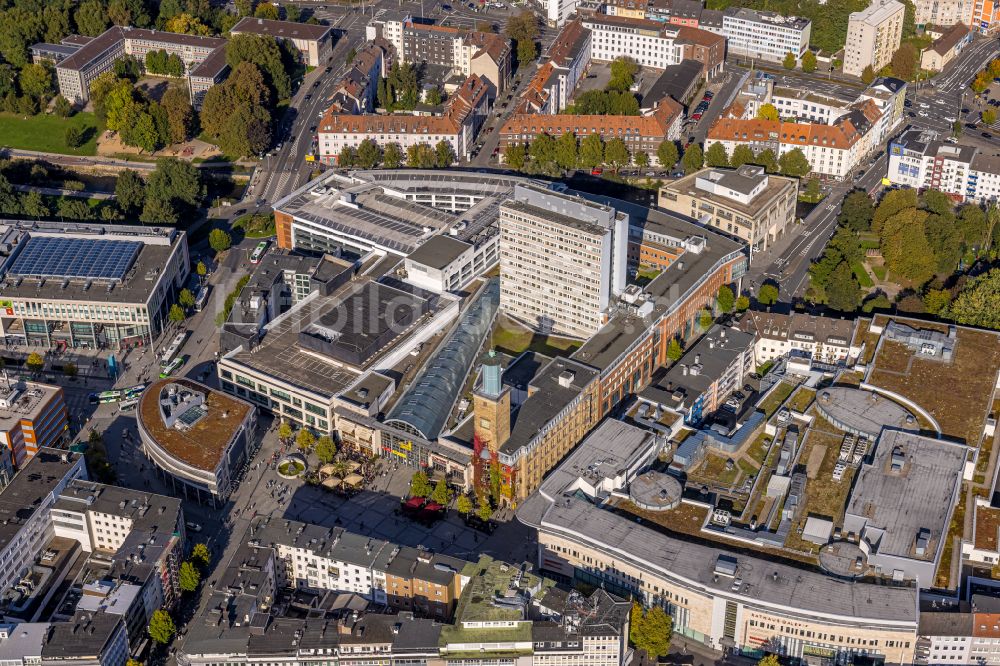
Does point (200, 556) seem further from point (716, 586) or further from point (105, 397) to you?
point (716, 586)

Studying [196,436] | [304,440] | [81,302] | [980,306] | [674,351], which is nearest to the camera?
[196,436]

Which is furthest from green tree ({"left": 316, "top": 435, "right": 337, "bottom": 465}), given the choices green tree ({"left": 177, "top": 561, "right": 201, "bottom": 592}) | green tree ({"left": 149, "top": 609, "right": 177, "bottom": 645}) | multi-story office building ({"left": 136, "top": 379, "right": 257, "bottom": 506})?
green tree ({"left": 149, "top": 609, "right": 177, "bottom": 645})

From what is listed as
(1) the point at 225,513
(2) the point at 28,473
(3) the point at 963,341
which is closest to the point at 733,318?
(3) the point at 963,341

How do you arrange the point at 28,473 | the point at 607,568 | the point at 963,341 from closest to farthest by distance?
the point at 607,568 → the point at 28,473 → the point at 963,341

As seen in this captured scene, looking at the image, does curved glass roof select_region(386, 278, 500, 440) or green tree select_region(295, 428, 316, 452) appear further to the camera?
green tree select_region(295, 428, 316, 452)

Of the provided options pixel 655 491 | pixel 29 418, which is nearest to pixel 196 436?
pixel 29 418

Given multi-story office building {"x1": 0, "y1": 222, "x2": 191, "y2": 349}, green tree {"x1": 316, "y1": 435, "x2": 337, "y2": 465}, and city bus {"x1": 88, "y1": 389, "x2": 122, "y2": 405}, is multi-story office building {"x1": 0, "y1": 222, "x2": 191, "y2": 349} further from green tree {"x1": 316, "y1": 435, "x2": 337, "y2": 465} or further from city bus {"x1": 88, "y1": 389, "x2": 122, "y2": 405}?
green tree {"x1": 316, "y1": 435, "x2": 337, "y2": 465}

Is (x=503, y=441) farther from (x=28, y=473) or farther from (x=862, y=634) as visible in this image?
(x=28, y=473)
